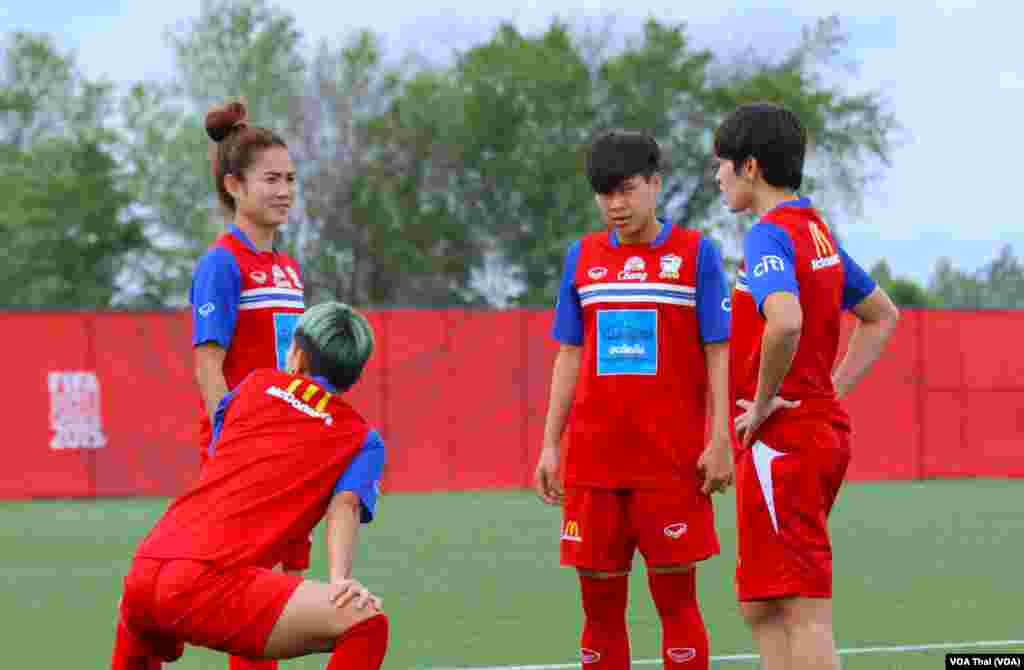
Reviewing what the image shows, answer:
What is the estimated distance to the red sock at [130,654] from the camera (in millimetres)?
4469

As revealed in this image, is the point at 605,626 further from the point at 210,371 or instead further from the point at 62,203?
the point at 62,203

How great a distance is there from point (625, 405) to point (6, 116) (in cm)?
6691

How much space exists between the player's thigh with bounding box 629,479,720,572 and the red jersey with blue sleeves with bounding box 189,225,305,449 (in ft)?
4.55

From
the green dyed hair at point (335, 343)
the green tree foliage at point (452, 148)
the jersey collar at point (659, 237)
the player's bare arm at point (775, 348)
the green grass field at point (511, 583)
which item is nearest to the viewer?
the green dyed hair at point (335, 343)

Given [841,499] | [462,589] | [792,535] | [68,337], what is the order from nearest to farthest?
1. [792,535]
2. [462,589]
3. [841,499]
4. [68,337]

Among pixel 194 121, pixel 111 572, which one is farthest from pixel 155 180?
pixel 111 572

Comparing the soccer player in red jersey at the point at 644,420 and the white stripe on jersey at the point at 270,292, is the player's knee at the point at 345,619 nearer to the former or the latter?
the soccer player in red jersey at the point at 644,420

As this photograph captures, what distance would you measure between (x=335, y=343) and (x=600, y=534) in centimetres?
150

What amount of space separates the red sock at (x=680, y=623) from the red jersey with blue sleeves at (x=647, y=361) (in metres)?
0.34

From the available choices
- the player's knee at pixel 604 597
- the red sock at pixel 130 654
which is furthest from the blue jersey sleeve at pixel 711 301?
→ the red sock at pixel 130 654

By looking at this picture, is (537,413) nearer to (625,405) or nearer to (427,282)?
(625,405)

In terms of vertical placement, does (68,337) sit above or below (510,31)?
below

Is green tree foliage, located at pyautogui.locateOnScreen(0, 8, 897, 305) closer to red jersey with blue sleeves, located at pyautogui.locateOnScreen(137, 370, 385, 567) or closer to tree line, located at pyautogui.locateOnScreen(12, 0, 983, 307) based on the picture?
tree line, located at pyautogui.locateOnScreen(12, 0, 983, 307)

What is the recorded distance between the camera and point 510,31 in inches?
2517
